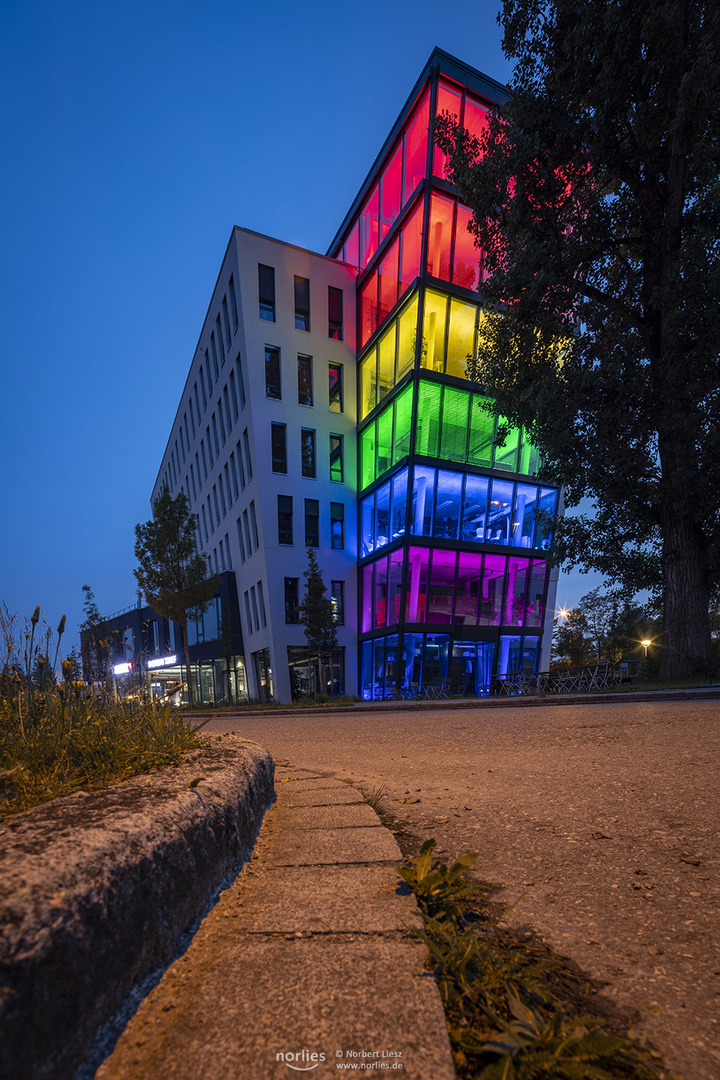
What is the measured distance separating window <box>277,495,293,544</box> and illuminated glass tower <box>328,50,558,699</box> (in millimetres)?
3935

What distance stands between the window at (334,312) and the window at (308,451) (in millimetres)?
5728

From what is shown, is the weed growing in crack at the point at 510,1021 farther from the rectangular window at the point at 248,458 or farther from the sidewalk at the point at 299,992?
the rectangular window at the point at 248,458

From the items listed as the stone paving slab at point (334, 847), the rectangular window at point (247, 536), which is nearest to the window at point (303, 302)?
the rectangular window at point (247, 536)

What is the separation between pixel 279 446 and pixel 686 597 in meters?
18.5

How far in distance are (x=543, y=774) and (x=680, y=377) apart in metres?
10.1

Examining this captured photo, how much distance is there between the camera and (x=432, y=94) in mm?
18812

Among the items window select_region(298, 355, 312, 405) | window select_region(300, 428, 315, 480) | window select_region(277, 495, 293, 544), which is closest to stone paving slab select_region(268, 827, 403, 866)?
window select_region(277, 495, 293, 544)

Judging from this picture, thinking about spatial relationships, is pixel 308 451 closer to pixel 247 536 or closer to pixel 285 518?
pixel 285 518

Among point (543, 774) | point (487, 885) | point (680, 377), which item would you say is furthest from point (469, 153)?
point (487, 885)

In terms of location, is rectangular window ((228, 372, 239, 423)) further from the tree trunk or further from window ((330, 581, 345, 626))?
the tree trunk

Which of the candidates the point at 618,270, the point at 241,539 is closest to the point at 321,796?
the point at 618,270

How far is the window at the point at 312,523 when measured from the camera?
79.6 feet

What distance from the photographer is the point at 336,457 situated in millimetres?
25547

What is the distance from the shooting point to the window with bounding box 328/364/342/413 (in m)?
25.8
